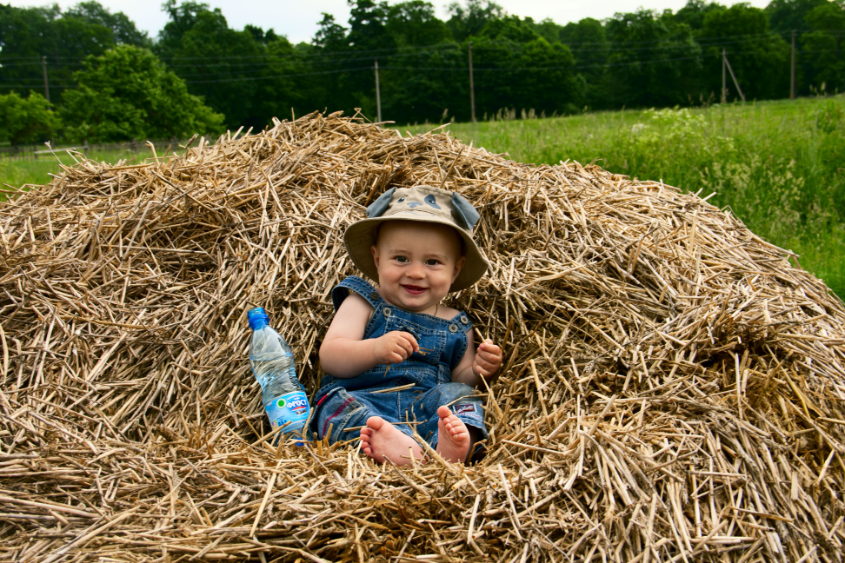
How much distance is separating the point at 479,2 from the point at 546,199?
88.9m

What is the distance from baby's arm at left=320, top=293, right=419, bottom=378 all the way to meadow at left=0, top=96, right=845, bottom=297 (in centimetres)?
282

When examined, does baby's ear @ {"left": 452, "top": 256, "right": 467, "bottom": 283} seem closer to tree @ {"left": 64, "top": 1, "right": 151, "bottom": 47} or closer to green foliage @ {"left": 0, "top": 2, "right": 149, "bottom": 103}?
green foliage @ {"left": 0, "top": 2, "right": 149, "bottom": 103}

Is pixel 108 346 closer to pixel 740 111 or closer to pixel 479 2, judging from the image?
pixel 740 111

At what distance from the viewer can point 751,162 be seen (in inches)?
243

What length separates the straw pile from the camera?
5.80 ft

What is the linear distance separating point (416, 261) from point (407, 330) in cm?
37

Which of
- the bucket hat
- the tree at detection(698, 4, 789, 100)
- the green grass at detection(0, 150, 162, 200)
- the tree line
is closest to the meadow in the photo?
the green grass at detection(0, 150, 162, 200)

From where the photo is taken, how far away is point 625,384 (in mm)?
2348

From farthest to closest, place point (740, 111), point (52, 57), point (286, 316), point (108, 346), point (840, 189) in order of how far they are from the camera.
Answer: point (52, 57) → point (740, 111) → point (840, 189) → point (286, 316) → point (108, 346)

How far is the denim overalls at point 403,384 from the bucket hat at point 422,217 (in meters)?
0.18

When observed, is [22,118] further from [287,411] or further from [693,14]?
[693,14]

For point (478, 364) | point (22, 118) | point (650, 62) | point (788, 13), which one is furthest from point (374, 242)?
point (788, 13)

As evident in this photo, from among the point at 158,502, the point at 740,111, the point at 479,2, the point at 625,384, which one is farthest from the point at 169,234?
the point at 479,2

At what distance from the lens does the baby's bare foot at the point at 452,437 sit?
221 cm
